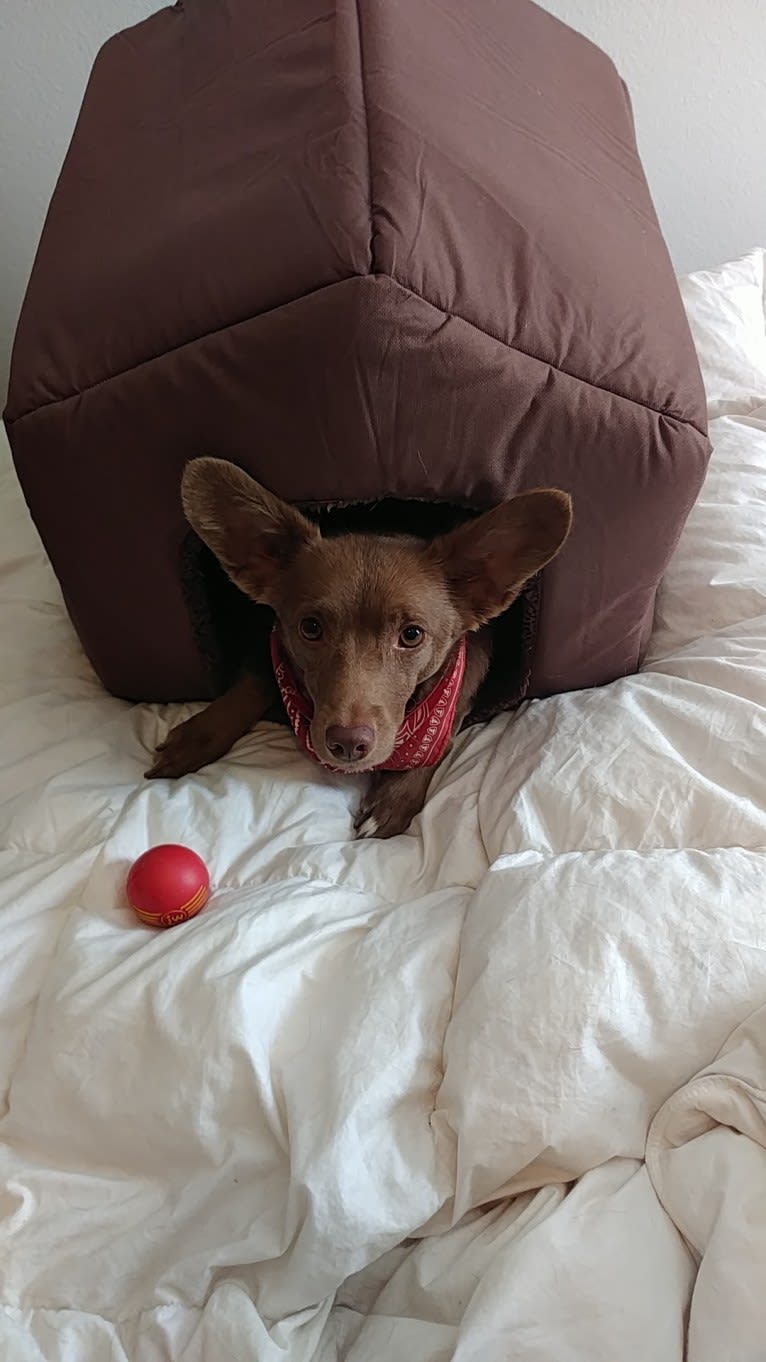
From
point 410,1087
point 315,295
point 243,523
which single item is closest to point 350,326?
point 315,295

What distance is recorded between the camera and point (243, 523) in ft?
5.01

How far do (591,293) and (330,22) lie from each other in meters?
0.60

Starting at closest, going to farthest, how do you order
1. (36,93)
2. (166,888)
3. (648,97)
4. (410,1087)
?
1. (410,1087)
2. (166,888)
3. (36,93)
4. (648,97)

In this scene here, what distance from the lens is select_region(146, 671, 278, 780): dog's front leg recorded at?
5.80 feet

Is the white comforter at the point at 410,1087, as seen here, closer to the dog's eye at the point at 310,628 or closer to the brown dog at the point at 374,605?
the brown dog at the point at 374,605

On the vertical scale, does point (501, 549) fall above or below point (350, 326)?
below

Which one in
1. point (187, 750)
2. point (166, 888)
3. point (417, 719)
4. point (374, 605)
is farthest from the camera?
point (187, 750)

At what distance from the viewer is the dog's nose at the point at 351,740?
4.93 ft

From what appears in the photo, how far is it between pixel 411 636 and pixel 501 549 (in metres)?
0.18

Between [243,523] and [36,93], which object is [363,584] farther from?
[36,93]

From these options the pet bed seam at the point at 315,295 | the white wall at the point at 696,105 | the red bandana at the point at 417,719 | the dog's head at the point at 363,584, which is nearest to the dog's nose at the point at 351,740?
the dog's head at the point at 363,584

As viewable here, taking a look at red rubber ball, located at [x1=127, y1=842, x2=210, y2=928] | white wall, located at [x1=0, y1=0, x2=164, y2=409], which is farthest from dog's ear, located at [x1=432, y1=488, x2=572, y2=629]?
white wall, located at [x1=0, y1=0, x2=164, y2=409]

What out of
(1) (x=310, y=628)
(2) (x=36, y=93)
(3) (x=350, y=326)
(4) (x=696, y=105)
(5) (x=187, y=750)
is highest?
(2) (x=36, y=93)

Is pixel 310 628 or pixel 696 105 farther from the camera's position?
pixel 696 105
